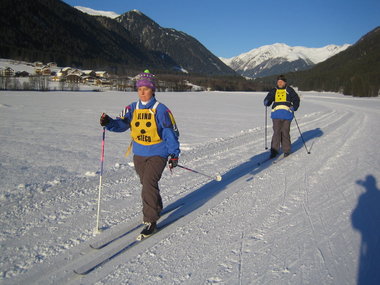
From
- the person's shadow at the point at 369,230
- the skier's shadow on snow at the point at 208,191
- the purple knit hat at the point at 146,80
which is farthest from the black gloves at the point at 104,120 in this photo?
the person's shadow at the point at 369,230

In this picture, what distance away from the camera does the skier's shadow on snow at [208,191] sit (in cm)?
448

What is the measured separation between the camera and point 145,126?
361 cm

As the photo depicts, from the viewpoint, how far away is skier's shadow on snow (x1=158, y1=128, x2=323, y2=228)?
448cm

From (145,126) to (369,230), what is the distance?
3.40 meters

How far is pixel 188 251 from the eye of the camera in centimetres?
338

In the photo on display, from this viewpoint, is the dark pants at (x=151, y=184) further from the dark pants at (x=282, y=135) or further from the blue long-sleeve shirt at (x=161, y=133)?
the dark pants at (x=282, y=135)

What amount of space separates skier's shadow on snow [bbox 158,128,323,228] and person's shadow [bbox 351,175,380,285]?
2233mm

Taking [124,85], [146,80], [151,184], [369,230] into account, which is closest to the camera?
[146,80]

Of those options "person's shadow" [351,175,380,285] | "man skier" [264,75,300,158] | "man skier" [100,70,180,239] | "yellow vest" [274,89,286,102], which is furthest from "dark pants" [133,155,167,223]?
"yellow vest" [274,89,286,102]

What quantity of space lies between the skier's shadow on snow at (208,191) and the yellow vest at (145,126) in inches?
51.2

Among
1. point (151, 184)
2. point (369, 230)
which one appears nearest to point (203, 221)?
point (151, 184)

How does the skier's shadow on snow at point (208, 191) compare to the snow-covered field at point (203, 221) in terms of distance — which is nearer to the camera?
the snow-covered field at point (203, 221)

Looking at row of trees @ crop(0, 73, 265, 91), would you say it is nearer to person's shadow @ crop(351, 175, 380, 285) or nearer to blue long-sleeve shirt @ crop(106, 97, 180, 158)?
blue long-sleeve shirt @ crop(106, 97, 180, 158)

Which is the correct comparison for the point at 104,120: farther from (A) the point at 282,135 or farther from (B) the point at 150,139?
(A) the point at 282,135
